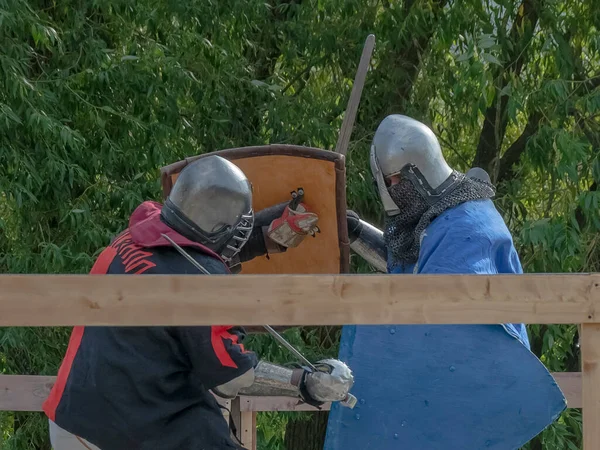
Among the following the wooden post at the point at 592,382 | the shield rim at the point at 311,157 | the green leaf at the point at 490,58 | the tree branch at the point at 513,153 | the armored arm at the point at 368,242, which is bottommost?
the tree branch at the point at 513,153

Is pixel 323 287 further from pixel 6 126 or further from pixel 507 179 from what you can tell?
pixel 507 179

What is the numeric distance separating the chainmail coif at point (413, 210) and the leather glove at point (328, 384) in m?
0.72

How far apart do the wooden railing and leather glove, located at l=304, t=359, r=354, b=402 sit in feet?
Result: 2.50

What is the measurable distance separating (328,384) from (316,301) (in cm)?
80

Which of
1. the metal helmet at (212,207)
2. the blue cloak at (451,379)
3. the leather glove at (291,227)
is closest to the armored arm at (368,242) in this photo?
the leather glove at (291,227)

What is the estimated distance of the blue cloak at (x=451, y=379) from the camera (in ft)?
12.0

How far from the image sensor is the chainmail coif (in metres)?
3.97

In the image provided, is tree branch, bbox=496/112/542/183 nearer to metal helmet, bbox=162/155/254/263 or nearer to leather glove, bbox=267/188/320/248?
leather glove, bbox=267/188/320/248

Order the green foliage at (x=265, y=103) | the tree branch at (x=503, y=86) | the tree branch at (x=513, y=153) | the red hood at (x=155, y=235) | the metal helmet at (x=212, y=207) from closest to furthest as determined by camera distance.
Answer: the red hood at (x=155, y=235) < the metal helmet at (x=212, y=207) < the green foliage at (x=265, y=103) < the tree branch at (x=503, y=86) < the tree branch at (x=513, y=153)

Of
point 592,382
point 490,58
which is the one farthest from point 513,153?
point 592,382

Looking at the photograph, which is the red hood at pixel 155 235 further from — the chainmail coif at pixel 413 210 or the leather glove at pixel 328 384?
the chainmail coif at pixel 413 210

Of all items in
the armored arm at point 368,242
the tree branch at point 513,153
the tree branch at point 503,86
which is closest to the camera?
the armored arm at point 368,242

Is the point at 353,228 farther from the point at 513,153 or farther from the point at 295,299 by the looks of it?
the point at 513,153

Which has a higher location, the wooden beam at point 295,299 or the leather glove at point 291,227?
the wooden beam at point 295,299
